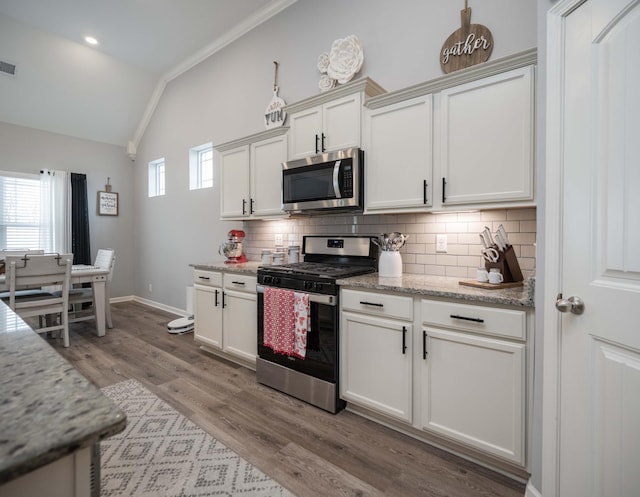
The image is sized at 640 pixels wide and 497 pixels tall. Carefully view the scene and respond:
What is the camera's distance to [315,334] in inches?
89.6

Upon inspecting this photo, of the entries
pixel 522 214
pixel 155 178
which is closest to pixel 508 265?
pixel 522 214

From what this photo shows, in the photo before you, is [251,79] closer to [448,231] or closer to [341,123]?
[341,123]

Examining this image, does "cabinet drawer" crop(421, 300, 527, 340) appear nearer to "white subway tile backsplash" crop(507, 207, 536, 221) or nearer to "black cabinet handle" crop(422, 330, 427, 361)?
"black cabinet handle" crop(422, 330, 427, 361)

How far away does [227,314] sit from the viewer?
302 centimetres

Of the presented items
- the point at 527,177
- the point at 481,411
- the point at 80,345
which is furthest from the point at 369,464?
the point at 80,345

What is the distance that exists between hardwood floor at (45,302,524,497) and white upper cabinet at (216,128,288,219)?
4.94 feet

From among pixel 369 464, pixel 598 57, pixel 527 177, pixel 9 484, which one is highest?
pixel 598 57

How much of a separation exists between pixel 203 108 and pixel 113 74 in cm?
158

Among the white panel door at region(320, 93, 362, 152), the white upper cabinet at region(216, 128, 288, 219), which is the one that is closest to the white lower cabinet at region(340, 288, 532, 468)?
the white panel door at region(320, 93, 362, 152)

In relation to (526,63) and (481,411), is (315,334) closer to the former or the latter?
(481,411)

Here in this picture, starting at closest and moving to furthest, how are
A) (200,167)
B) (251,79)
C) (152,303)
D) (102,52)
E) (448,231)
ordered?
(448,231)
(251,79)
(102,52)
(200,167)
(152,303)

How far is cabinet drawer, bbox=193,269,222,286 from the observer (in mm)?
3089

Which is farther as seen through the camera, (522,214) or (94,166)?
(94,166)

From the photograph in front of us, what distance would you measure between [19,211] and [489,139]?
6.00 meters
